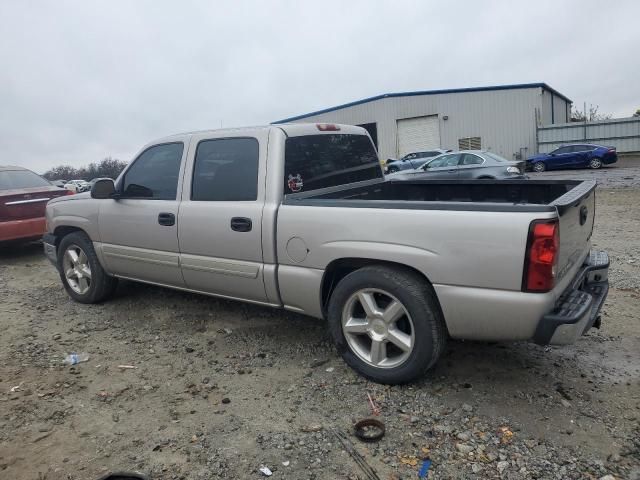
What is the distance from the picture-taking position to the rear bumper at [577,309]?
113 inches

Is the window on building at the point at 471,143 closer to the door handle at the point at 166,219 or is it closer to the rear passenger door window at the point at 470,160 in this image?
the rear passenger door window at the point at 470,160

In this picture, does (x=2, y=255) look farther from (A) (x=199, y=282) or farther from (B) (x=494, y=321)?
(B) (x=494, y=321)

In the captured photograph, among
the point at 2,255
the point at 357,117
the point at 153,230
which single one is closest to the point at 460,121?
the point at 357,117

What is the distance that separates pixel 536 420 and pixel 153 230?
3411 mm

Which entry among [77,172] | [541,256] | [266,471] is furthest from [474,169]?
[77,172]

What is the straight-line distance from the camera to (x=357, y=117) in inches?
1411

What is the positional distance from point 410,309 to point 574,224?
1190 mm

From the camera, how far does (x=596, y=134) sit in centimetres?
3134

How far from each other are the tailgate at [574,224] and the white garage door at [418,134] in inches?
1193

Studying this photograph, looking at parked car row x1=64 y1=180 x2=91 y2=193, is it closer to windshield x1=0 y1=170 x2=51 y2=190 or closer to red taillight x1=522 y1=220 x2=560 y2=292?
windshield x1=0 y1=170 x2=51 y2=190

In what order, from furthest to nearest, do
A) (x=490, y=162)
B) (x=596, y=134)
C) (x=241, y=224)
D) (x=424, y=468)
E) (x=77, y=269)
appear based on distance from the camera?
(x=596, y=134) < (x=490, y=162) < (x=77, y=269) < (x=241, y=224) < (x=424, y=468)

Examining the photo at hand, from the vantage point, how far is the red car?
316 inches

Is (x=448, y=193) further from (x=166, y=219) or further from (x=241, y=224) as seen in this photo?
(x=166, y=219)

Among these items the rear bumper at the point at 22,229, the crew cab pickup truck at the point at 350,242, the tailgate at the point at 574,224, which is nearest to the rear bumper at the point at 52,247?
the crew cab pickup truck at the point at 350,242
